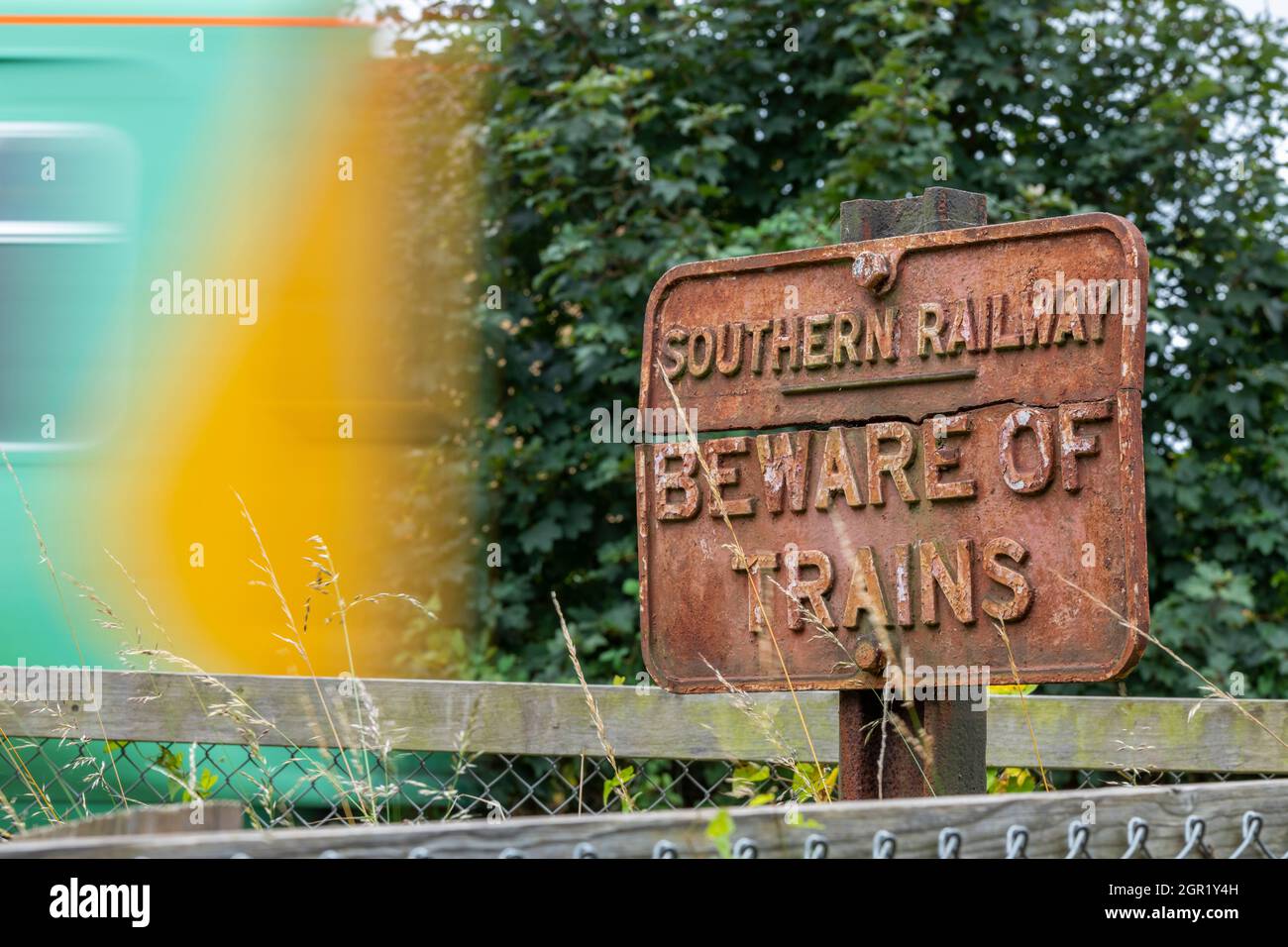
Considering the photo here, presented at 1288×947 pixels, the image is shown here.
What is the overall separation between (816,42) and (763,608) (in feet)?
14.3

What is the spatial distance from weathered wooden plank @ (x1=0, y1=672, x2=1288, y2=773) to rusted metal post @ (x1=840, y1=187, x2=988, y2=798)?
1.55ft

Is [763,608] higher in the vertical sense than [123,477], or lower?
lower

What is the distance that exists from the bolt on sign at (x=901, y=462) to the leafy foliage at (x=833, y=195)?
2966 mm

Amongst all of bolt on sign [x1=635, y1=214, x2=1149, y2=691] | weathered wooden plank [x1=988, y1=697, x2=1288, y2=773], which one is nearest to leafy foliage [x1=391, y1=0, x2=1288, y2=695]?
weathered wooden plank [x1=988, y1=697, x2=1288, y2=773]

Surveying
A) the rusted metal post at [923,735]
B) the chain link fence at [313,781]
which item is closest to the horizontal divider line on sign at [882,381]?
the rusted metal post at [923,735]

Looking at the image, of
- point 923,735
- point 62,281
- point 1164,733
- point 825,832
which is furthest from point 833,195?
point 825,832

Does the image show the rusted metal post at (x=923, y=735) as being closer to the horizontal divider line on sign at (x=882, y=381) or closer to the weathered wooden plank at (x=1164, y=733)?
the horizontal divider line on sign at (x=882, y=381)

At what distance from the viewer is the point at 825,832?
125 cm

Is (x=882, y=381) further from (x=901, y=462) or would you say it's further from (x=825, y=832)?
(x=825, y=832)

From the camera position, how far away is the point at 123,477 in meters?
3.89
